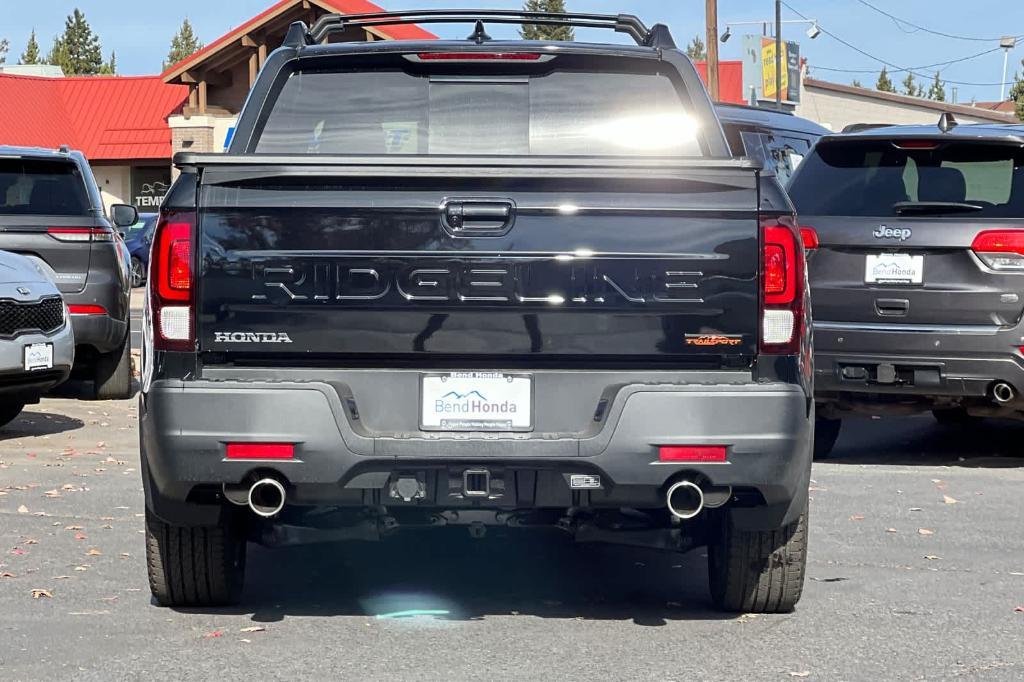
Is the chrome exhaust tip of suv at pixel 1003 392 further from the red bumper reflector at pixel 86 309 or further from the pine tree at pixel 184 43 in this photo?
the pine tree at pixel 184 43

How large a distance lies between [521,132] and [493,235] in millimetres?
815

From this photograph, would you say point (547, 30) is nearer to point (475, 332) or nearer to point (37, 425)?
point (37, 425)

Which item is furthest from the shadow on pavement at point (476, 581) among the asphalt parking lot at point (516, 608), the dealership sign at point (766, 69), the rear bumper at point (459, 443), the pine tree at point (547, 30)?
the pine tree at point (547, 30)

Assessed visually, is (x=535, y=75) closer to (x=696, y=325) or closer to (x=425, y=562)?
(x=696, y=325)

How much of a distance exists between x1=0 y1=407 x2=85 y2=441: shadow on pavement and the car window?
150 centimetres

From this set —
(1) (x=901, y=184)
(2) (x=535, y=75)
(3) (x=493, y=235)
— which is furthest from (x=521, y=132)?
(1) (x=901, y=184)

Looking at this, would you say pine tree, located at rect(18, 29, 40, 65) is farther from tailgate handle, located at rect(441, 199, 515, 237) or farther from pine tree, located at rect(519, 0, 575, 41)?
tailgate handle, located at rect(441, 199, 515, 237)

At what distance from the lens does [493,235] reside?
525 cm

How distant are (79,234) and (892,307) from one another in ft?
20.6

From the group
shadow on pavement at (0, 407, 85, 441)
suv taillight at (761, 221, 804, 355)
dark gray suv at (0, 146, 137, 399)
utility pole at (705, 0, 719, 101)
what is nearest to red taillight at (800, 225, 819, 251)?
suv taillight at (761, 221, 804, 355)

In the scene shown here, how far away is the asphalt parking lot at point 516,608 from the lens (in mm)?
5254

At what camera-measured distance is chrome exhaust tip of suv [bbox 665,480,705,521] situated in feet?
17.3

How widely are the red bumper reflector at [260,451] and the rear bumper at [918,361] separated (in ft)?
16.5

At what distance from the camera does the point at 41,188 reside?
12.9 m
